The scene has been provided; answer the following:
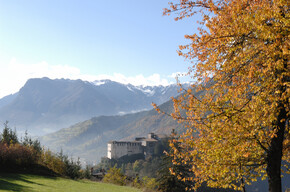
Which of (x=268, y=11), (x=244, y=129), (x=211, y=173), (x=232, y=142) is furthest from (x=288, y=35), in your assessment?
(x=211, y=173)

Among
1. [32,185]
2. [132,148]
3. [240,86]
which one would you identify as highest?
[240,86]

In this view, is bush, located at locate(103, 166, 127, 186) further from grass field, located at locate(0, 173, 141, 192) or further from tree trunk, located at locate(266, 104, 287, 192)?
tree trunk, located at locate(266, 104, 287, 192)

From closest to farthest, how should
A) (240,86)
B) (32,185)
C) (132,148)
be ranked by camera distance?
(240,86), (32,185), (132,148)

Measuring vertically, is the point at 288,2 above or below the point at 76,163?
above

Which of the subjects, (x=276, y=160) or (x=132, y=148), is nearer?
(x=276, y=160)

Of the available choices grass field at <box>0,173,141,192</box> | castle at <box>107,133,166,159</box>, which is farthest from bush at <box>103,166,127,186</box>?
castle at <box>107,133,166,159</box>

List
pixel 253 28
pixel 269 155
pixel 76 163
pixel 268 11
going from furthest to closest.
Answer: pixel 76 163, pixel 269 155, pixel 253 28, pixel 268 11

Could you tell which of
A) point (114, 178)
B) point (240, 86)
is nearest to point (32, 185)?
point (240, 86)

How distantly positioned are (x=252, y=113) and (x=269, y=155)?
96.2 inches

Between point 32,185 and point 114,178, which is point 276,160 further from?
point 114,178

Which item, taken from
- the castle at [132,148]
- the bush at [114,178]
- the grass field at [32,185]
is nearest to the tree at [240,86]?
the grass field at [32,185]

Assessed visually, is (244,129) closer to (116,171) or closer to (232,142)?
(232,142)

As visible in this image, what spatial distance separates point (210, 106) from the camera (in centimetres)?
895

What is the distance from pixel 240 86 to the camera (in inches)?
368
